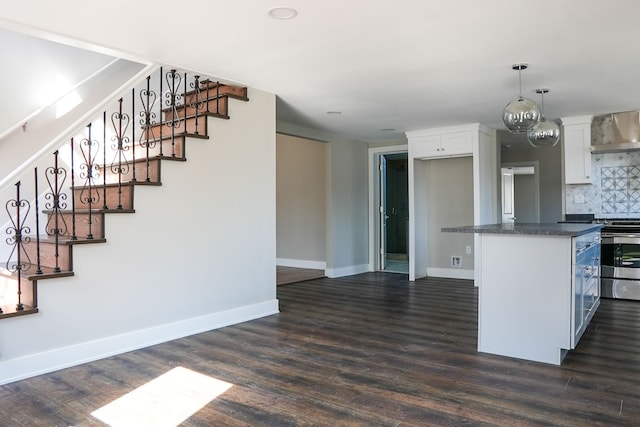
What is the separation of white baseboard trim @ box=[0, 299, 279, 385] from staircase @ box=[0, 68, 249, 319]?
0.33 m

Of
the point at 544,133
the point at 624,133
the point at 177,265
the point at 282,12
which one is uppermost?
the point at 282,12

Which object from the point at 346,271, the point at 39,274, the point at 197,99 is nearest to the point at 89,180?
the point at 39,274

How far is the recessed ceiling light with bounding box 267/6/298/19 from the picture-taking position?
2.68 metres

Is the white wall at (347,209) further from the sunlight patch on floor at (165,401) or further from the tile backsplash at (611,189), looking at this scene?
the sunlight patch on floor at (165,401)

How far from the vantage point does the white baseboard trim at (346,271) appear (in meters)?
7.09

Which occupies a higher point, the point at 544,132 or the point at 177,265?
the point at 544,132

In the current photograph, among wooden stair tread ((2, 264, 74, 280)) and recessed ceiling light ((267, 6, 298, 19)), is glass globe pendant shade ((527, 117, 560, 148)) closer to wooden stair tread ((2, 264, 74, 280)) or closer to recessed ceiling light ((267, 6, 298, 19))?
recessed ceiling light ((267, 6, 298, 19))

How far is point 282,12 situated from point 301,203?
5620 millimetres

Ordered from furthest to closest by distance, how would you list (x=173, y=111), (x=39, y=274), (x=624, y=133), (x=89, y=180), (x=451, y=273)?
1. (x=451, y=273)
2. (x=624, y=133)
3. (x=173, y=111)
4. (x=89, y=180)
5. (x=39, y=274)

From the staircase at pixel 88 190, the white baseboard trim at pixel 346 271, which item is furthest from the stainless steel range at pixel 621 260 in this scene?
the staircase at pixel 88 190

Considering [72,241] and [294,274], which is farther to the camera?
[294,274]

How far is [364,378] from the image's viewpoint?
285 centimetres

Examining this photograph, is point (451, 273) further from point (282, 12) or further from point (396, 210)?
point (282, 12)

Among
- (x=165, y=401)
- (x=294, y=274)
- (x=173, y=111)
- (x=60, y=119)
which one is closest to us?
(x=165, y=401)
